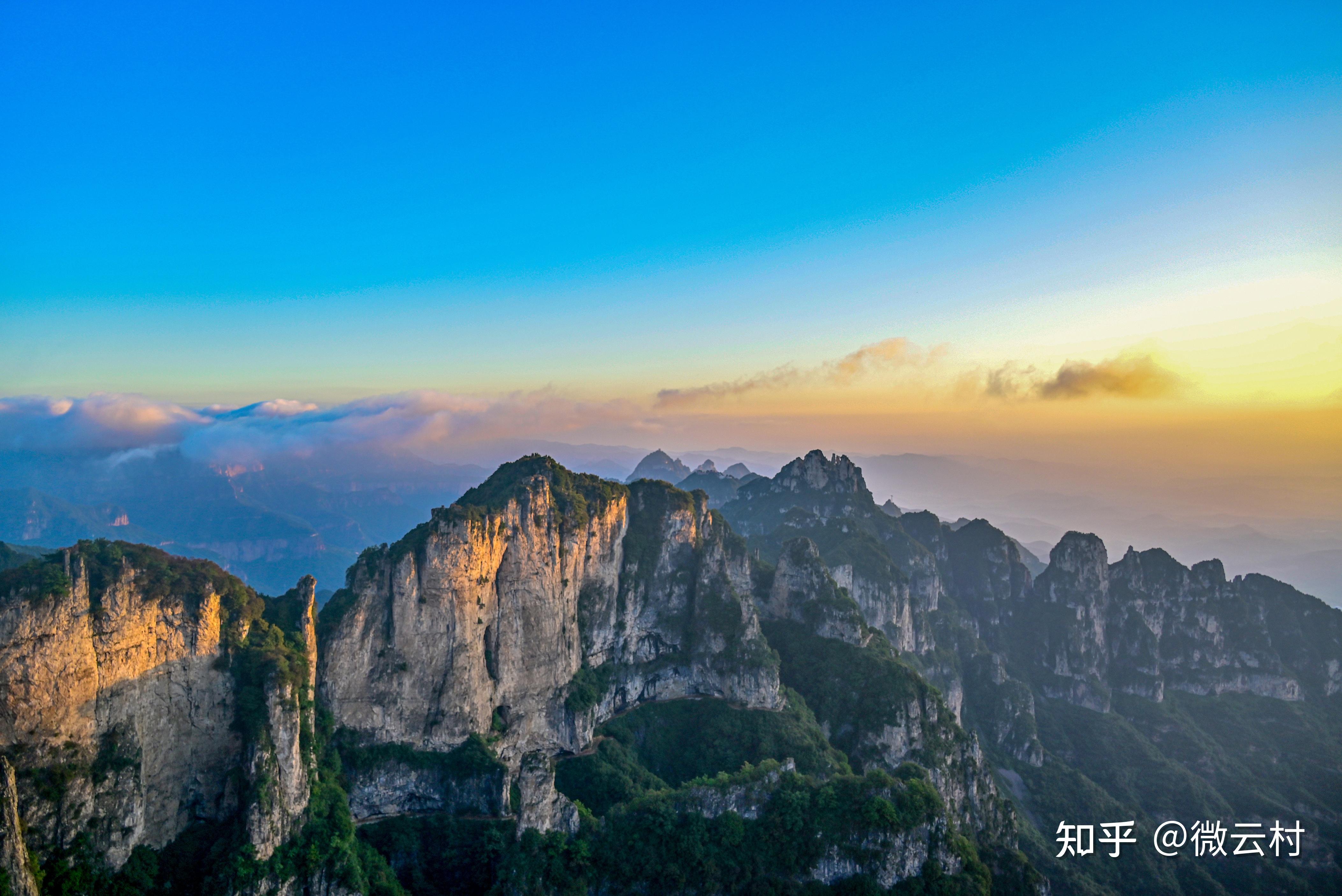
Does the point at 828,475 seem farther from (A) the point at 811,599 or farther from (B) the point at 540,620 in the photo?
(B) the point at 540,620

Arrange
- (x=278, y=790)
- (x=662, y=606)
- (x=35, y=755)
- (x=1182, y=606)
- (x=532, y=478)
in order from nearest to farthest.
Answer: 1. (x=35, y=755)
2. (x=278, y=790)
3. (x=532, y=478)
4. (x=662, y=606)
5. (x=1182, y=606)

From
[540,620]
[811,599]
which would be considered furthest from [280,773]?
[811,599]

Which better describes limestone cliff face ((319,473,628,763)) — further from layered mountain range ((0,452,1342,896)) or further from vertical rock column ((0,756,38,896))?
vertical rock column ((0,756,38,896))

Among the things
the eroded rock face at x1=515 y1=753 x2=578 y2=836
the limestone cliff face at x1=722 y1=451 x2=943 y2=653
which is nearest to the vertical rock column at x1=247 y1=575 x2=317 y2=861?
the eroded rock face at x1=515 y1=753 x2=578 y2=836

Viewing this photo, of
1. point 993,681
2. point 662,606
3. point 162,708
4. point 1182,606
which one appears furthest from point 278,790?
point 1182,606

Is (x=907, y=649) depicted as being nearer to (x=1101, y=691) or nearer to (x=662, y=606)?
(x=1101, y=691)

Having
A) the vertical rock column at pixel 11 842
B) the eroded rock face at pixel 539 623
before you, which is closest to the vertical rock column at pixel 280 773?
the eroded rock face at pixel 539 623
